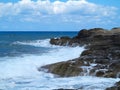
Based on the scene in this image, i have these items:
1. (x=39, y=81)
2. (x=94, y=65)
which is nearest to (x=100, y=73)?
(x=94, y=65)

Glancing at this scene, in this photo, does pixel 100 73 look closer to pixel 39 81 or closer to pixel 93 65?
pixel 93 65

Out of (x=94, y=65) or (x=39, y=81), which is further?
(x=94, y=65)

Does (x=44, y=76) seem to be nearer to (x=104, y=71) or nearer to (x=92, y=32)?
(x=104, y=71)

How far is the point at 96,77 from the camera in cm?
2545

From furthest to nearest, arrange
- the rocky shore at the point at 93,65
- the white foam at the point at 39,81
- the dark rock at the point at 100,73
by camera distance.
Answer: the rocky shore at the point at 93,65 → the dark rock at the point at 100,73 → the white foam at the point at 39,81

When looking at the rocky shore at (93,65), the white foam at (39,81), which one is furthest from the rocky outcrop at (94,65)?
the white foam at (39,81)

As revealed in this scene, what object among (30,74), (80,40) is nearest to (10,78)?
(30,74)

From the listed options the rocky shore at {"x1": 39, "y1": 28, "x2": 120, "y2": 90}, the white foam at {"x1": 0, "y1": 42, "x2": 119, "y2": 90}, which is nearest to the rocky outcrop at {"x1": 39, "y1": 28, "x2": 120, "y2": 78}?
the rocky shore at {"x1": 39, "y1": 28, "x2": 120, "y2": 90}

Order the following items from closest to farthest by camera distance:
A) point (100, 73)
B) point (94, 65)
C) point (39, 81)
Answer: point (39, 81) < point (100, 73) < point (94, 65)

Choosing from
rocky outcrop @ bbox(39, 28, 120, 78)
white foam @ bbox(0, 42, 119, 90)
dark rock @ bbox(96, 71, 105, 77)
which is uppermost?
rocky outcrop @ bbox(39, 28, 120, 78)

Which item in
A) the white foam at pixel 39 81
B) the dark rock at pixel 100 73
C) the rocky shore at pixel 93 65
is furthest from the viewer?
the rocky shore at pixel 93 65

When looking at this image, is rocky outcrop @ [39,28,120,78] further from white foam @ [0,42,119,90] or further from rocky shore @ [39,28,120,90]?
white foam @ [0,42,119,90]

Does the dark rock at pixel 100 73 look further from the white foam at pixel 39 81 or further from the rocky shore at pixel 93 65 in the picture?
the white foam at pixel 39 81

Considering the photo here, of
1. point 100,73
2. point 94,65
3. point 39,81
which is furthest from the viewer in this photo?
point 94,65
